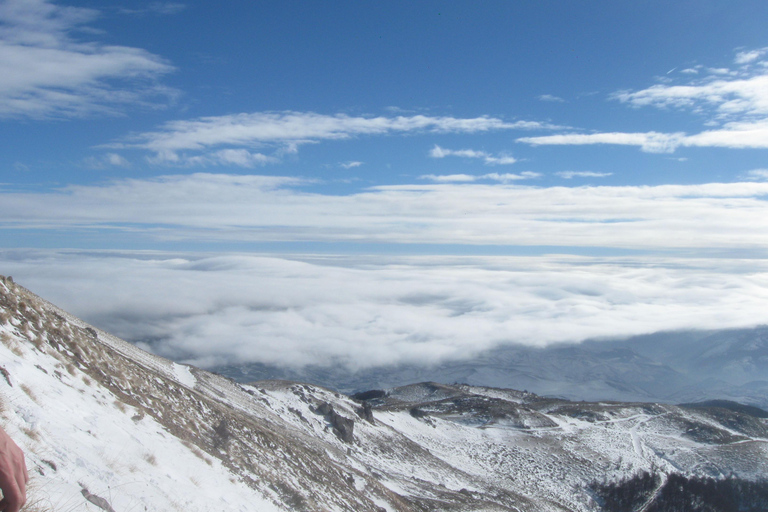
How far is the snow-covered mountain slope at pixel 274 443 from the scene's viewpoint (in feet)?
35.7

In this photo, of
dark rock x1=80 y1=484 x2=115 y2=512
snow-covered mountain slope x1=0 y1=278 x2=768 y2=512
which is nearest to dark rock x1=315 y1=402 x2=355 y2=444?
snow-covered mountain slope x1=0 y1=278 x2=768 y2=512

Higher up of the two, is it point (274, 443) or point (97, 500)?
point (97, 500)

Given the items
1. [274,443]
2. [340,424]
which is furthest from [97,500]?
[340,424]

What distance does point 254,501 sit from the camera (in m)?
15.5

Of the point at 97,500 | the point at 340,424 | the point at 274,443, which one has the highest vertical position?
the point at 97,500

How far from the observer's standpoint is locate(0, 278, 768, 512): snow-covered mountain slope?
10867 millimetres

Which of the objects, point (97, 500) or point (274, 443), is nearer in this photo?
point (97, 500)

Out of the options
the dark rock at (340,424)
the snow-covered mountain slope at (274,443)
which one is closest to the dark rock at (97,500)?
the snow-covered mountain slope at (274,443)

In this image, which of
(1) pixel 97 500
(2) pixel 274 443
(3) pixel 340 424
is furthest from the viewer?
(3) pixel 340 424

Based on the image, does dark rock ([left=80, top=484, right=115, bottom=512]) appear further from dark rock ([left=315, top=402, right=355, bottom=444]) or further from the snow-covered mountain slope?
dark rock ([left=315, top=402, right=355, bottom=444])

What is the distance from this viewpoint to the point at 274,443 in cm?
2378

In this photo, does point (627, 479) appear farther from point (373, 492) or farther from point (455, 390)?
point (455, 390)

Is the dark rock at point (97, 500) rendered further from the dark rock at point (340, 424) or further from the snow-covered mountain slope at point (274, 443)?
the dark rock at point (340, 424)

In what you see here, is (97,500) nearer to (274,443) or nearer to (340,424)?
(274,443)
